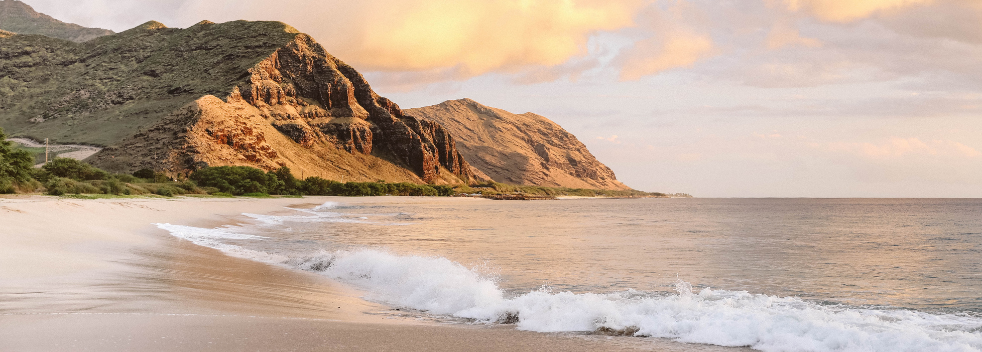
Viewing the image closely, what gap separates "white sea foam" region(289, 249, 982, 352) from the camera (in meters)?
8.98

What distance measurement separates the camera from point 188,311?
9.57 m

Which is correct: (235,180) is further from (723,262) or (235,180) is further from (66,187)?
(723,262)

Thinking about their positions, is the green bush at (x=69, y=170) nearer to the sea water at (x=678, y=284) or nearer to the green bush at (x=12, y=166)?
the green bush at (x=12, y=166)

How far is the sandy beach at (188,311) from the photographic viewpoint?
25.5ft

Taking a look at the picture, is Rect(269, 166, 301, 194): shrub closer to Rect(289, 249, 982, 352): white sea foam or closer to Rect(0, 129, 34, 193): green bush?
Rect(0, 129, 34, 193): green bush

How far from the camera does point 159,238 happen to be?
2325 cm

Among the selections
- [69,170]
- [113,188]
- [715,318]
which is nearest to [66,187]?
[113,188]

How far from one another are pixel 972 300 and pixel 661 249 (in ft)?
47.1

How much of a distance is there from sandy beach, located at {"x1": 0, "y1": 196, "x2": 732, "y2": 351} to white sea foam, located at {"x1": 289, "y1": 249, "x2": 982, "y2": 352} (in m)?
0.70

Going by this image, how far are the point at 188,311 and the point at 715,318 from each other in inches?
330

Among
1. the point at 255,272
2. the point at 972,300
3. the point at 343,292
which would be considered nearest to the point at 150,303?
the point at 343,292

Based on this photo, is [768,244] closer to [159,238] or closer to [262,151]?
[159,238]

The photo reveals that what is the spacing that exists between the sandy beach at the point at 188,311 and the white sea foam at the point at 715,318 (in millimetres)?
702

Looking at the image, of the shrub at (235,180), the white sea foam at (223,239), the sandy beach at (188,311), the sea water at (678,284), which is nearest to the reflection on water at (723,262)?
the sea water at (678,284)
